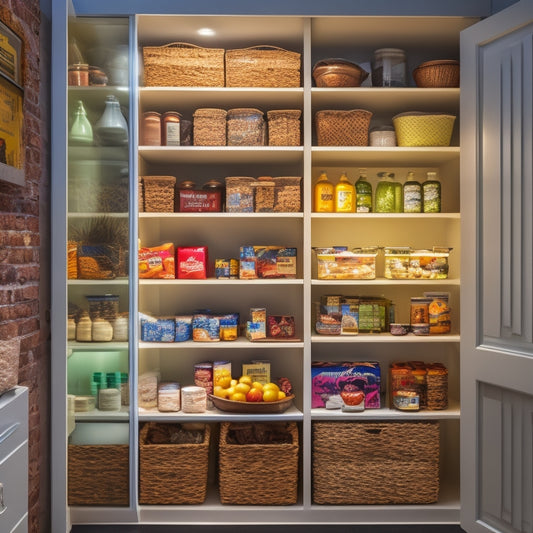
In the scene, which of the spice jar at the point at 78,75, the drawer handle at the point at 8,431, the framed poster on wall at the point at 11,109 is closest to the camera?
the drawer handle at the point at 8,431

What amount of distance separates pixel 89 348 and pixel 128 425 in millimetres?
464

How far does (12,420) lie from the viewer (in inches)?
73.4

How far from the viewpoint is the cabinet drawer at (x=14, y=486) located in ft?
5.83

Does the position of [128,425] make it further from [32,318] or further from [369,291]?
[369,291]

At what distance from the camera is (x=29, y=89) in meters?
2.63

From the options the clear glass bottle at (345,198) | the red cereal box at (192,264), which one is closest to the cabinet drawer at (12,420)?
the red cereal box at (192,264)

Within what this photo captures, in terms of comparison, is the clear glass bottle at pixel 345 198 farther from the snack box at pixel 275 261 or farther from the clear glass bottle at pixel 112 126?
the clear glass bottle at pixel 112 126

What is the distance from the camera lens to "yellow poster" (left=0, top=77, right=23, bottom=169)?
2221mm

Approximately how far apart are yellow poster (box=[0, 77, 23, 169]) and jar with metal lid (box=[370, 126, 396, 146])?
186cm

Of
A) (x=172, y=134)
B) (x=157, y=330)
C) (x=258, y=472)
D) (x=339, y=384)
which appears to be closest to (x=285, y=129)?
(x=172, y=134)

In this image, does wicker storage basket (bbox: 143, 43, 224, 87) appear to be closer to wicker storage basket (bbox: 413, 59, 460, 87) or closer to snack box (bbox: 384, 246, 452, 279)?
wicker storage basket (bbox: 413, 59, 460, 87)

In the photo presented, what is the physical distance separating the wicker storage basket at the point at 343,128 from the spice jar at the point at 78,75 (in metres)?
1.26

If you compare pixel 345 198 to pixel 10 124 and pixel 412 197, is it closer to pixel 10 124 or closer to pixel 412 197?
pixel 412 197

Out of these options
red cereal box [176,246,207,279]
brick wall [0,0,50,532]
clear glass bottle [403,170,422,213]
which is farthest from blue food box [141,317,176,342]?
clear glass bottle [403,170,422,213]
